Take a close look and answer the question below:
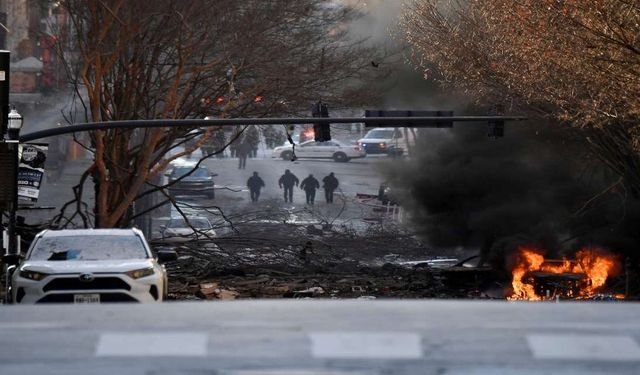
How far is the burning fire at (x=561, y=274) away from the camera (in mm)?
33562

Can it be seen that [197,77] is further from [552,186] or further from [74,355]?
[74,355]

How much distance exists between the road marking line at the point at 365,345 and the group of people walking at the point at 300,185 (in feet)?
174

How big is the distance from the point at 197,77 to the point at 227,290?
8.33 meters

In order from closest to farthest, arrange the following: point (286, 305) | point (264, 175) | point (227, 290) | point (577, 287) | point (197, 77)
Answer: point (286, 305)
point (227, 290)
point (577, 287)
point (197, 77)
point (264, 175)

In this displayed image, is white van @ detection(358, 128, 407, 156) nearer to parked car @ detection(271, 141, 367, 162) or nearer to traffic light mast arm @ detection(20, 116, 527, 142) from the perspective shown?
parked car @ detection(271, 141, 367, 162)

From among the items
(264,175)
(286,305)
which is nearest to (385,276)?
(264,175)

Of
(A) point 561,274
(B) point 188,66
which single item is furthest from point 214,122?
(A) point 561,274

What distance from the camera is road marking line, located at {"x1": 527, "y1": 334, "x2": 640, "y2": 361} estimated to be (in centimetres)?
359

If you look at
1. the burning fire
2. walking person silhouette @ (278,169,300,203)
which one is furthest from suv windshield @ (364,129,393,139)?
the burning fire

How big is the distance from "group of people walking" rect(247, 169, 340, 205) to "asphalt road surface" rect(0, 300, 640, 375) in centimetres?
5281

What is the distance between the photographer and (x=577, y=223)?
42.7 metres

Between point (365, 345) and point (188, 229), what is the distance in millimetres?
43282

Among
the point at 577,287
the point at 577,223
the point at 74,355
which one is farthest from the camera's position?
the point at 577,223

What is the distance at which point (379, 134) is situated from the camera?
206 ft
